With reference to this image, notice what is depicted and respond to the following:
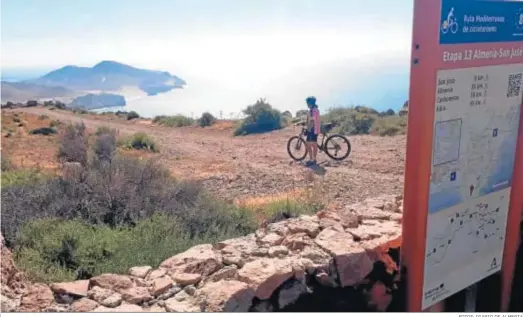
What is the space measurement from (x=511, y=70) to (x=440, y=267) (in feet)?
4.53

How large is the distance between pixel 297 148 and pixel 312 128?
1.12 m

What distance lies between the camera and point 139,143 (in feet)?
59.4

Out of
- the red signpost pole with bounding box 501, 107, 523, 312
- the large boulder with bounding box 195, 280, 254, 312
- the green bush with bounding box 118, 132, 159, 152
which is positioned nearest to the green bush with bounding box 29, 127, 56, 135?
the green bush with bounding box 118, 132, 159, 152

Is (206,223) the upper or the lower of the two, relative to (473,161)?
lower

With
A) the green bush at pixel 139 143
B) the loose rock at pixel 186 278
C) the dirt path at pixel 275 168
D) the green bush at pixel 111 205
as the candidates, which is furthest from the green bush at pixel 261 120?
the loose rock at pixel 186 278

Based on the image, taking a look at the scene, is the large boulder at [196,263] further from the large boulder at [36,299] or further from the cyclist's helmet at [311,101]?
the cyclist's helmet at [311,101]

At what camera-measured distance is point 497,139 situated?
3516 millimetres

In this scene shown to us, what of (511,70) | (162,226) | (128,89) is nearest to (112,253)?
(162,226)

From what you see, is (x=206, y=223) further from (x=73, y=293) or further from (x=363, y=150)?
(x=363, y=150)

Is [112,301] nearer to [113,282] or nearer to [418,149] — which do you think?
[113,282]

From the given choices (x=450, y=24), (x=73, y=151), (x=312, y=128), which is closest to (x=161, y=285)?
(x=450, y=24)

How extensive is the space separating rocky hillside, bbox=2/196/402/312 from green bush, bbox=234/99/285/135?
18.8m

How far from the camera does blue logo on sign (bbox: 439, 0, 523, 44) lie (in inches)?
115

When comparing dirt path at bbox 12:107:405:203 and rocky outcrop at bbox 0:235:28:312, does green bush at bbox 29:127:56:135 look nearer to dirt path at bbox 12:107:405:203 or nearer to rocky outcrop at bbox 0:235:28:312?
dirt path at bbox 12:107:405:203
